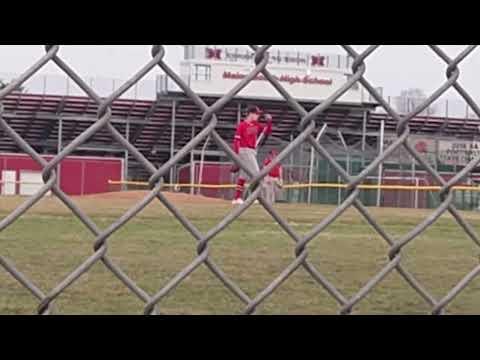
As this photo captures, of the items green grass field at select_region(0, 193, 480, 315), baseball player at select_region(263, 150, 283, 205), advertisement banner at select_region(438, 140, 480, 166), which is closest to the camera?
baseball player at select_region(263, 150, 283, 205)

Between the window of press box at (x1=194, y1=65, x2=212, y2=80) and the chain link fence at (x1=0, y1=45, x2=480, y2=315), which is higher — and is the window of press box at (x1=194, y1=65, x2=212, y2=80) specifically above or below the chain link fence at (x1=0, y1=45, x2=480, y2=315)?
above

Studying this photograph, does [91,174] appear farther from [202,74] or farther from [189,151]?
[189,151]

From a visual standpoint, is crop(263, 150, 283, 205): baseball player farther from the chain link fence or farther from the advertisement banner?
the advertisement banner

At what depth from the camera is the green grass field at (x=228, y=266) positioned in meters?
3.67

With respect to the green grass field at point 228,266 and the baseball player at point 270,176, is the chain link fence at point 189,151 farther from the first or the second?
the green grass field at point 228,266

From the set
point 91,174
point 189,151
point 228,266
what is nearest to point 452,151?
point 91,174

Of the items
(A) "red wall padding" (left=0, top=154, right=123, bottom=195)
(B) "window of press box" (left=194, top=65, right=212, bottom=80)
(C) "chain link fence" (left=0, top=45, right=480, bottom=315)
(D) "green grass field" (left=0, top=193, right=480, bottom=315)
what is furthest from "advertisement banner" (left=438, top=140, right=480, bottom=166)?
(C) "chain link fence" (left=0, top=45, right=480, bottom=315)

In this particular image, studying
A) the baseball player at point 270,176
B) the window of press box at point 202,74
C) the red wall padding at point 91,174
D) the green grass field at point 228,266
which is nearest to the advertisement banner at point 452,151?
the red wall padding at point 91,174

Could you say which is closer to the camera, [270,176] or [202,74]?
[270,176]

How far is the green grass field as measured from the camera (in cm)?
367

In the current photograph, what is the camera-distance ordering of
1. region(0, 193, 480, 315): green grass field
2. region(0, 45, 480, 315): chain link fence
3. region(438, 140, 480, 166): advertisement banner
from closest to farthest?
1. region(0, 45, 480, 315): chain link fence
2. region(0, 193, 480, 315): green grass field
3. region(438, 140, 480, 166): advertisement banner

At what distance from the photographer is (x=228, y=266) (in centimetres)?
515
